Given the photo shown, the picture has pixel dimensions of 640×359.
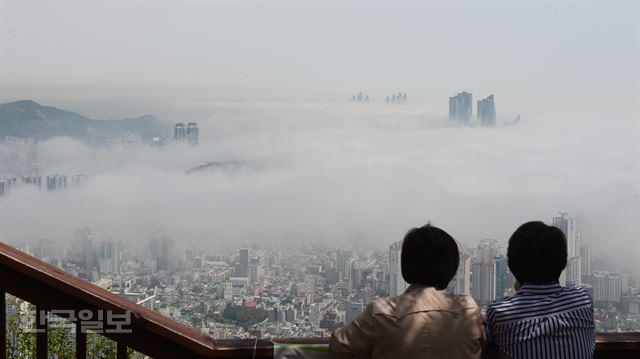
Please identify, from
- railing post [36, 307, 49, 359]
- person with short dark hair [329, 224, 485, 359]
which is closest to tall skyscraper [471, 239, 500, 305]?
person with short dark hair [329, 224, 485, 359]

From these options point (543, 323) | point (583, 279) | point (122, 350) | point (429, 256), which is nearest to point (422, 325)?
point (429, 256)

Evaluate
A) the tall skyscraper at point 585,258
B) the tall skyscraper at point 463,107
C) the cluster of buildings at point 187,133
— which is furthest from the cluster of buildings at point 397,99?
the tall skyscraper at point 585,258

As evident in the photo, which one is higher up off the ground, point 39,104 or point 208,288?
point 39,104

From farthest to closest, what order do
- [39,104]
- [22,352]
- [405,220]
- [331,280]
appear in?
1. [405,220]
2. [39,104]
3. [331,280]
4. [22,352]

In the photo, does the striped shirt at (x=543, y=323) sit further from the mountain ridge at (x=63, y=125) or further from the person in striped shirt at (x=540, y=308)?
the mountain ridge at (x=63, y=125)

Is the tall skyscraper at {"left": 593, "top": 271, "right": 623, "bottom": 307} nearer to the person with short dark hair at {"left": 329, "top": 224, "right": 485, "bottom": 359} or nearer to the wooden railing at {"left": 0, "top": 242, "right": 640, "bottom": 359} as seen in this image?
the person with short dark hair at {"left": 329, "top": 224, "right": 485, "bottom": 359}

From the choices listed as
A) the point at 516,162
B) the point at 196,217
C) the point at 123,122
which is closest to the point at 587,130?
the point at 516,162

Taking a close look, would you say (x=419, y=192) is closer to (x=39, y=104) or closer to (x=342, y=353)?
(x=39, y=104)
